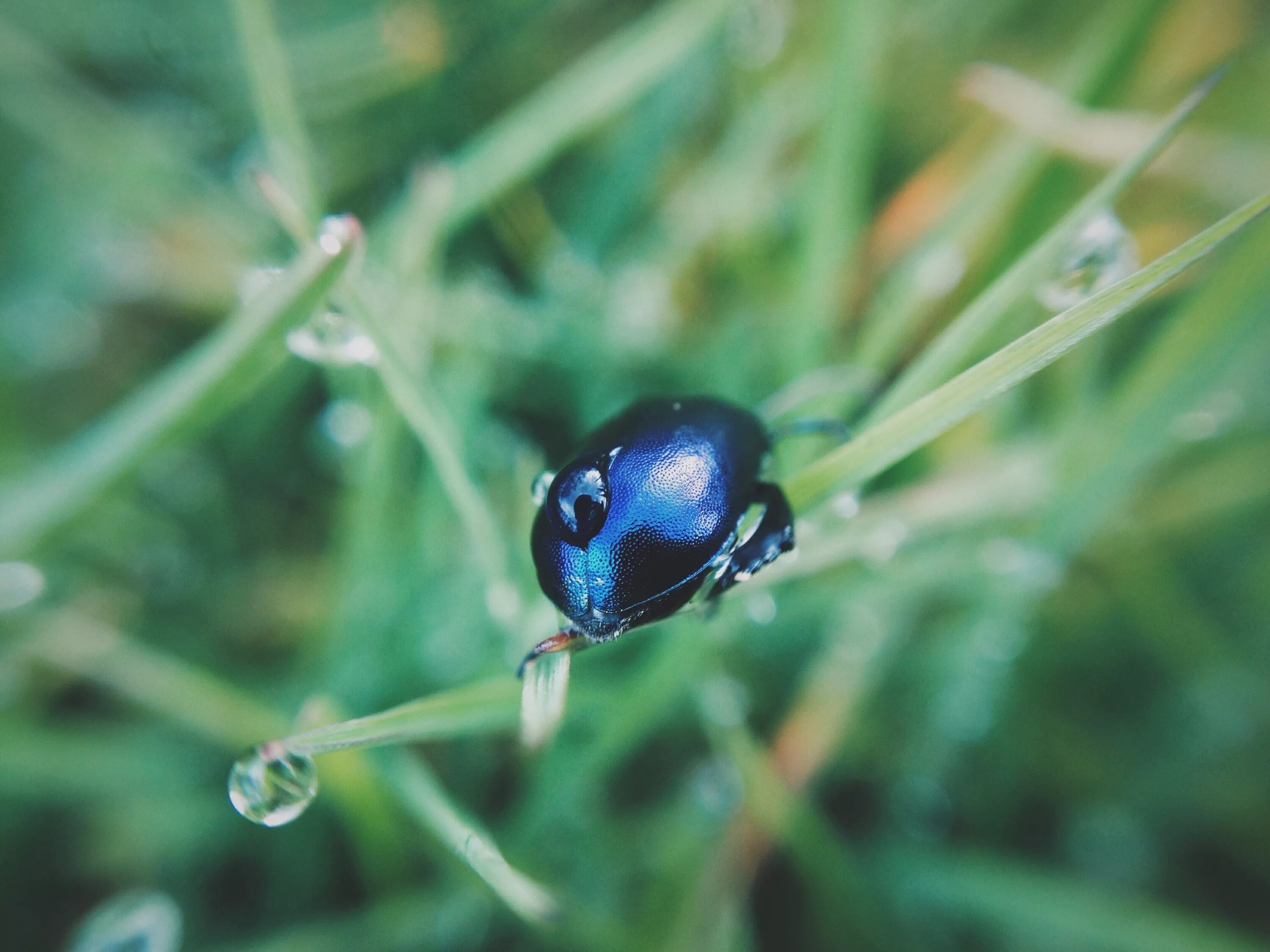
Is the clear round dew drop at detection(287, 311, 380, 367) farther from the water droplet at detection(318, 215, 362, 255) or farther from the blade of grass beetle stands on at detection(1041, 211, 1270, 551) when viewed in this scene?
the blade of grass beetle stands on at detection(1041, 211, 1270, 551)

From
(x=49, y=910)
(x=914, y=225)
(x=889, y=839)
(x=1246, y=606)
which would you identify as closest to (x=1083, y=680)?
(x=1246, y=606)

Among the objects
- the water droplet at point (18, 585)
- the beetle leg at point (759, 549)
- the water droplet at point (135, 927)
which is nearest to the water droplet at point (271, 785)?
the beetle leg at point (759, 549)

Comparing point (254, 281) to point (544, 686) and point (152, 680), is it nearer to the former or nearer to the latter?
point (152, 680)

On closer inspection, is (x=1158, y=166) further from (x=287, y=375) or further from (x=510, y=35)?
(x=287, y=375)

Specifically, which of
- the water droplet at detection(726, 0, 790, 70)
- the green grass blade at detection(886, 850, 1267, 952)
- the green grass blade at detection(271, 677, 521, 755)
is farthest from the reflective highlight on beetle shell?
the water droplet at detection(726, 0, 790, 70)

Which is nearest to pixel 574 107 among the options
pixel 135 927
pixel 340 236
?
pixel 340 236

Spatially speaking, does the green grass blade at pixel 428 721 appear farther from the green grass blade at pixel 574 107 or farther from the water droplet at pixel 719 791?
the green grass blade at pixel 574 107
